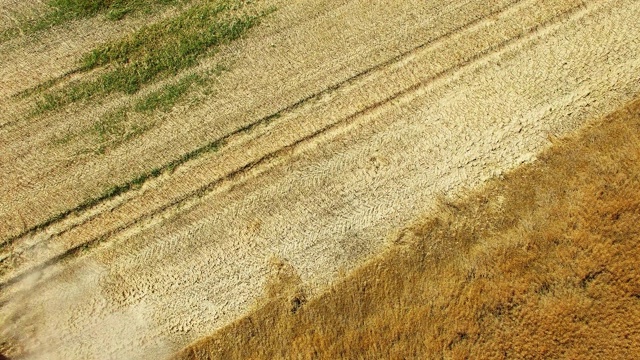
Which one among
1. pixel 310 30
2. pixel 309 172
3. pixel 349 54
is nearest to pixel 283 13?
pixel 310 30

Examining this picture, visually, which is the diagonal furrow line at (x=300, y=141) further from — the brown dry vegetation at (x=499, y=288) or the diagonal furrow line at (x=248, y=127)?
the brown dry vegetation at (x=499, y=288)

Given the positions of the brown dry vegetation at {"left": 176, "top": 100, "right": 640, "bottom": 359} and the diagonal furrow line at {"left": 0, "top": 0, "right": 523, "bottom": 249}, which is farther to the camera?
the diagonal furrow line at {"left": 0, "top": 0, "right": 523, "bottom": 249}

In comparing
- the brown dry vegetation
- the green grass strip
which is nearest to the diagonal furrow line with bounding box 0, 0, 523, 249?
the green grass strip

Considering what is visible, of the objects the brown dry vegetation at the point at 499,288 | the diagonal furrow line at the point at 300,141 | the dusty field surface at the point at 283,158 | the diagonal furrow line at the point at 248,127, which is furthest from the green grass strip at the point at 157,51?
the brown dry vegetation at the point at 499,288

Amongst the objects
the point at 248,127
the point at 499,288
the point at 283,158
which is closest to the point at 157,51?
the point at 248,127

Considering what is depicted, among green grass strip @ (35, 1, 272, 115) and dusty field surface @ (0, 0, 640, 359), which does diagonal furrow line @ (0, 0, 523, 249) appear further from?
green grass strip @ (35, 1, 272, 115)

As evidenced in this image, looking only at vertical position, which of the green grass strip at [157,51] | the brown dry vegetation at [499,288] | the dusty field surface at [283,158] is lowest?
the brown dry vegetation at [499,288]

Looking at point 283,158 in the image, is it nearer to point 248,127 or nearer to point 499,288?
point 248,127
